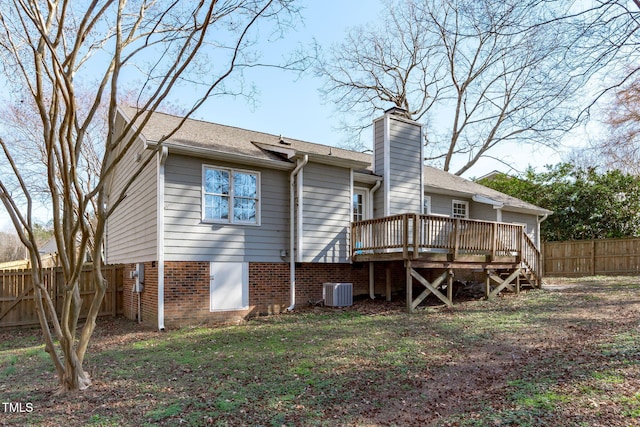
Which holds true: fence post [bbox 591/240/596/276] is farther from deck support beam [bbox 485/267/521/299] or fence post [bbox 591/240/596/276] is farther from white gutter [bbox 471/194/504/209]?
deck support beam [bbox 485/267/521/299]

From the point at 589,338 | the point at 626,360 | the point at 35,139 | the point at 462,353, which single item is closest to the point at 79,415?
the point at 462,353

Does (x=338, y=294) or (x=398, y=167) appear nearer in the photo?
(x=338, y=294)

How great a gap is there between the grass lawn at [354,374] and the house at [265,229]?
1257mm

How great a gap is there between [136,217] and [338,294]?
561cm

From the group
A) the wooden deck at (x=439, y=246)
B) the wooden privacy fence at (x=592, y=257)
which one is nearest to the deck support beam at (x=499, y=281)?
the wooden deck at (x=439, y=246)

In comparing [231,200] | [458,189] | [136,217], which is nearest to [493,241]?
[458,189]

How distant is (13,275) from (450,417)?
1072 cm

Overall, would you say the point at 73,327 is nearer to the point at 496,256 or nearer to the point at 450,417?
the point at 450,417

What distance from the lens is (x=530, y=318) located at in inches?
356

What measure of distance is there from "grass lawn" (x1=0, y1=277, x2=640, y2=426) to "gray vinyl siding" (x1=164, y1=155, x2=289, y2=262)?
69.8 inches

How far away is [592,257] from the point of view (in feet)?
66.0

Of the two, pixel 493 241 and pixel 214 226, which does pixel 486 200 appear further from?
pixel 214 226

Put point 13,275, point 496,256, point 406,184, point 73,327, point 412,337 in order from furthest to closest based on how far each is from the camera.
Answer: point 406,184
point 496,256
point 13,275
point 412,337
point 73,327

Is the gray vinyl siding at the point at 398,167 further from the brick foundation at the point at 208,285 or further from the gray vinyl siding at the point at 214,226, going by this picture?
the gray vinyl siding at the point at 214,226
